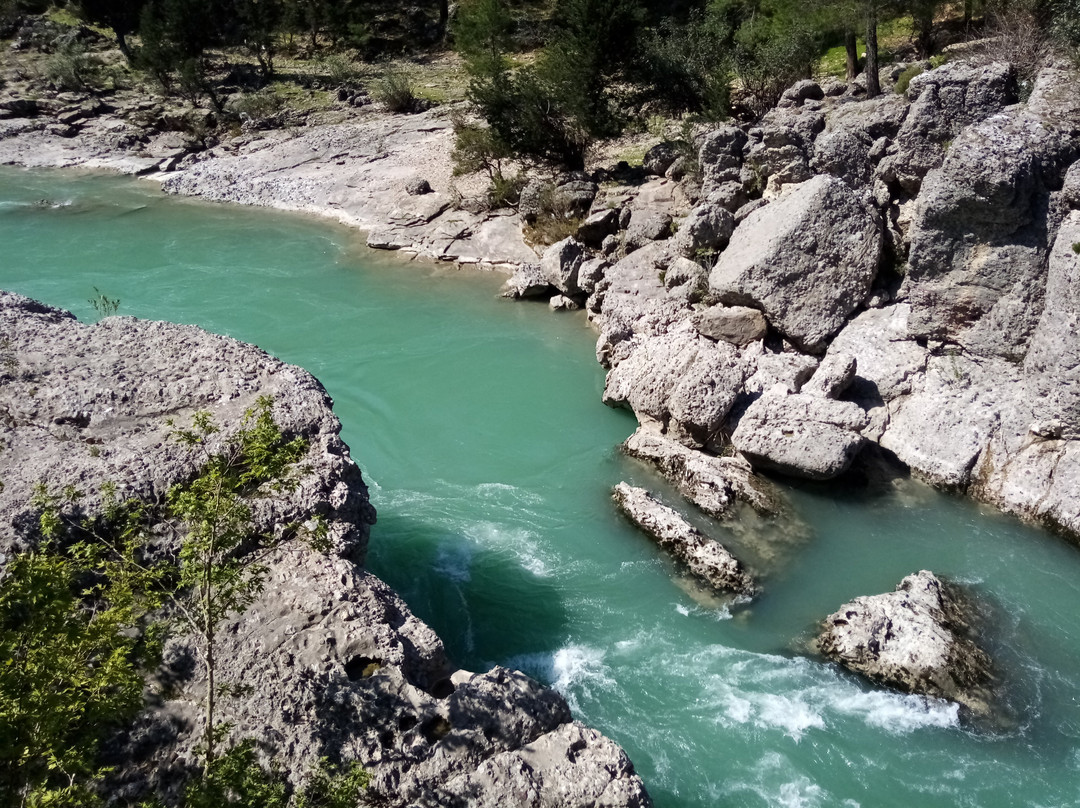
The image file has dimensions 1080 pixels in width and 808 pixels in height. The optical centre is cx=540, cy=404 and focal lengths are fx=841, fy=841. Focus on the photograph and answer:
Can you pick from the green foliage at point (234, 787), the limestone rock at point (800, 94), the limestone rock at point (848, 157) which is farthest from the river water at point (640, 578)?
the limestone rock at point (800, 94)

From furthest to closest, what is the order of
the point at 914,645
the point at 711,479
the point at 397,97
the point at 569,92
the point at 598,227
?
the point at 397,97, the point at 569,92, the point at 598,227, the point at 711,479, the point at 914,645

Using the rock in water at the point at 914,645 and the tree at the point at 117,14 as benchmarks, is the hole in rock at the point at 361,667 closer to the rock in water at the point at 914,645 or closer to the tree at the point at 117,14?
the rock in water at the point at 914,645

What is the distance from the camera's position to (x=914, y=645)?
39.4ft

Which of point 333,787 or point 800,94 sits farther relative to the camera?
point 800,94

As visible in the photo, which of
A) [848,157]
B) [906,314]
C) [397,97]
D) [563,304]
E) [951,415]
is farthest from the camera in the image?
[397,97]

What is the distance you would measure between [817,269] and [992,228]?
11.6 feet

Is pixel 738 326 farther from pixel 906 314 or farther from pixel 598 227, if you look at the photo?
pixel 598 227

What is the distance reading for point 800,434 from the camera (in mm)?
15883

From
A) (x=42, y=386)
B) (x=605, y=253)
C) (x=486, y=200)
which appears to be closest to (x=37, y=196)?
(x=486, y=200)

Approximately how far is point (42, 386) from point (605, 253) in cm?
1726

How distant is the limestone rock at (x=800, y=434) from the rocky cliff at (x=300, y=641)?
7.91 metres

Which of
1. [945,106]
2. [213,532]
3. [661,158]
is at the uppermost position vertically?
[945,106]

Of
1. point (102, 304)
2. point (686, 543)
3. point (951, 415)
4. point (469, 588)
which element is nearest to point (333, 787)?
point (469, 588)

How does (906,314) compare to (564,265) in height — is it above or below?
above
